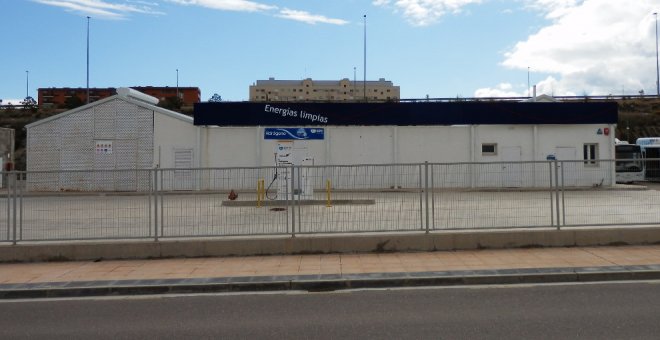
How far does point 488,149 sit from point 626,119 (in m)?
49.5

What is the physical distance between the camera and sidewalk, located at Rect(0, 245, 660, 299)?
8.07 metres

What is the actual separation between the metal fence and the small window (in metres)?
17.5

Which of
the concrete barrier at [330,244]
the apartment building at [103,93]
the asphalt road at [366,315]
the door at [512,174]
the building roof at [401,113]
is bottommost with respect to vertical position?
the asphalt road at [366,315]

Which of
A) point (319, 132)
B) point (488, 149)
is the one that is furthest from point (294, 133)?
point (488, 149)

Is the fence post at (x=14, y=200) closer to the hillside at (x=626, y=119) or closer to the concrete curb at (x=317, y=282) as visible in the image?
the concrete curb at (x=317, y=282)

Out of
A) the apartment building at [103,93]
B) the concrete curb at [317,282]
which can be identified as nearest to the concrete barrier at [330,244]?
the concrete curb at [317,282]

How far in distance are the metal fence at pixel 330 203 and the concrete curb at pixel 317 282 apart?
2114 millimetres

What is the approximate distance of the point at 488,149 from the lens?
28.6m

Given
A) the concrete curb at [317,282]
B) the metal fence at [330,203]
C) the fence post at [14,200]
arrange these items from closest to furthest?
the concrete curb at [317,282] → the fence post at [14,200] → the metal fence at [330,203]

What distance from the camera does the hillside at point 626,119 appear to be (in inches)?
2469

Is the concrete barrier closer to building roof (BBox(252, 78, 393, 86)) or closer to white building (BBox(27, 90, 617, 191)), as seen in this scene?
white building (BBox(27, 90, 617, 191))

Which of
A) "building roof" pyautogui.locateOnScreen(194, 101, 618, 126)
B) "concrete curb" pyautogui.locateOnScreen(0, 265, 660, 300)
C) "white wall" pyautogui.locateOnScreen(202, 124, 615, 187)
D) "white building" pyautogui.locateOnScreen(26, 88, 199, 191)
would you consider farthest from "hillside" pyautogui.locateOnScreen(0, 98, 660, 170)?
"concrete curb" pyautogui.locateOnScreen(0, 265, 660, 300)

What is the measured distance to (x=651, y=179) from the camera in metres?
12.1

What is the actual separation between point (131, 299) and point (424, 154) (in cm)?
2197
